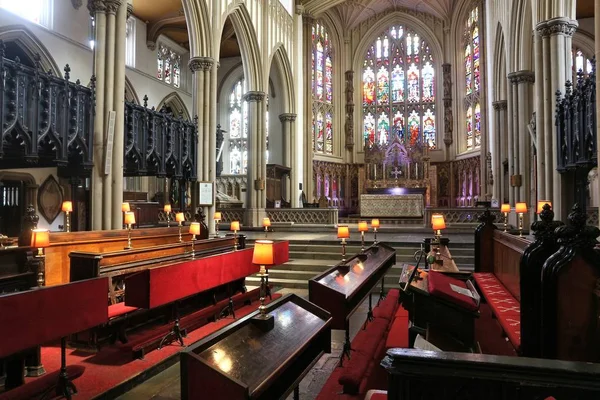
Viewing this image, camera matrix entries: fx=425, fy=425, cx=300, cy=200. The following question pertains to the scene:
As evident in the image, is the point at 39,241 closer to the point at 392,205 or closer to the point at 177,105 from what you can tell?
the point at 392,205

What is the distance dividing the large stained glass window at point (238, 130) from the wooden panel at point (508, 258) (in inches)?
819

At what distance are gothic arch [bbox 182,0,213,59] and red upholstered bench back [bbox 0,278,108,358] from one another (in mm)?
11671

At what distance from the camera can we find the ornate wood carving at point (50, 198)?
1562 cm

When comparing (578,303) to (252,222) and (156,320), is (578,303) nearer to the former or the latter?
(156,320)


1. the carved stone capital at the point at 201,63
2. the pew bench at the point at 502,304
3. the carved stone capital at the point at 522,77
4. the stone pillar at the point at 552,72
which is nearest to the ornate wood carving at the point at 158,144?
the carved stone capital at the point at 201,63

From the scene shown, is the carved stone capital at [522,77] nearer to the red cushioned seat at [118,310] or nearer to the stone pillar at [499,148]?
the stone pillar at [499,148]

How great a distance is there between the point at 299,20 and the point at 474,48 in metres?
10.4

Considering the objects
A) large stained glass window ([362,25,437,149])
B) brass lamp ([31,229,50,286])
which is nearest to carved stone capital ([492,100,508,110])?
large stained glass window ([362,25,437,149])

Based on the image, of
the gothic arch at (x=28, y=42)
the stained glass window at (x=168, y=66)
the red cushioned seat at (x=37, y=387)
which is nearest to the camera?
the red cushioned seat at (x=37, y=387)

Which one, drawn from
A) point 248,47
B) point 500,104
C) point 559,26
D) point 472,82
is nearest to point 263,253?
point 559,26

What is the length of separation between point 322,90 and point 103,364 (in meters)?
24.8

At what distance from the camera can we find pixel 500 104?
1891cm

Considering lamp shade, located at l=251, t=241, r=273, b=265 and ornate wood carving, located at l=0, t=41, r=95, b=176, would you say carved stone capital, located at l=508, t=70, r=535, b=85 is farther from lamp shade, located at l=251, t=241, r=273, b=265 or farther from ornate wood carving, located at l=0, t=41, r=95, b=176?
lamp shade, located at l=251, t=241, r=273, b=265

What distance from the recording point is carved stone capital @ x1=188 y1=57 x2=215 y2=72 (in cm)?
1419
